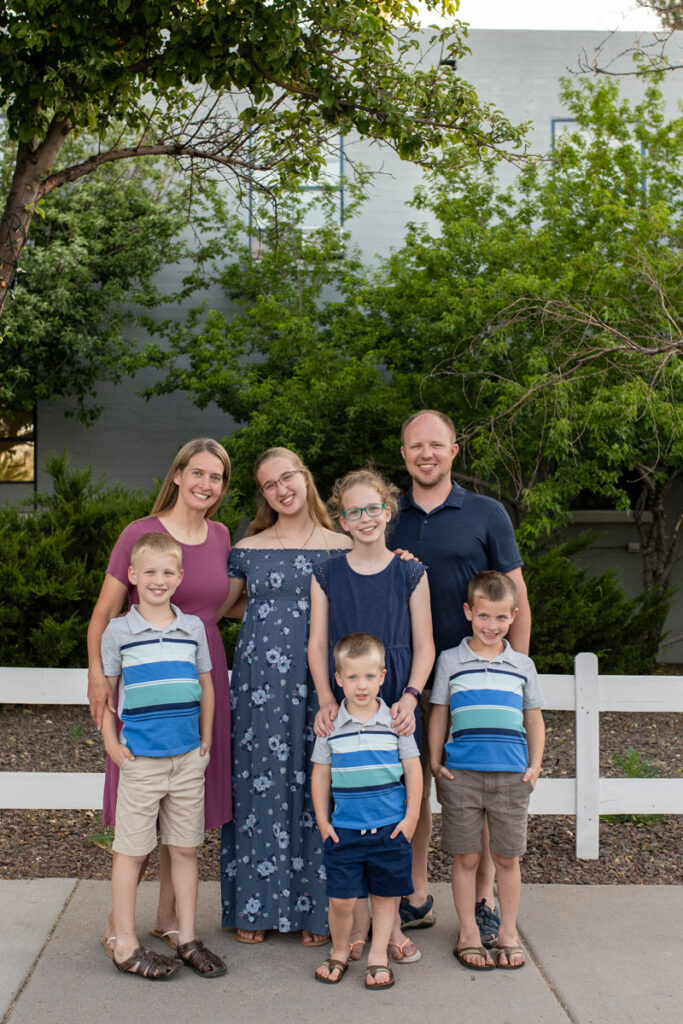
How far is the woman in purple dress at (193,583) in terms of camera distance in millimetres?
3686

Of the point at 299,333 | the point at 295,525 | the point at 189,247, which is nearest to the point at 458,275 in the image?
the point at 299,333

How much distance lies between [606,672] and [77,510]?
5436 millimetres

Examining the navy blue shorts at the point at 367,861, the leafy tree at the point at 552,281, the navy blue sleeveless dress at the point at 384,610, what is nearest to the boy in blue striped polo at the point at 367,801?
the navy blue shorts at the point at 367,861

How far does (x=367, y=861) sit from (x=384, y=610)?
879mm

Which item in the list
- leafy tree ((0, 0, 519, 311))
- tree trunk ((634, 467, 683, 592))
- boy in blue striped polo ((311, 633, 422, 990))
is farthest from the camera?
tree trunk ((634, 467, 683, 592))

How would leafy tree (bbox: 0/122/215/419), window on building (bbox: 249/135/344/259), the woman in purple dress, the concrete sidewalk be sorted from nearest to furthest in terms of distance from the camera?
the concrete sidewalk, the woman in purple dress, leafy tree (bbox: 0/122/215/419), window on building (bbox: 249/135/344/259)

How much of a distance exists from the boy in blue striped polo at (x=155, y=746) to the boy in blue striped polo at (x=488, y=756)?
35.9 inches

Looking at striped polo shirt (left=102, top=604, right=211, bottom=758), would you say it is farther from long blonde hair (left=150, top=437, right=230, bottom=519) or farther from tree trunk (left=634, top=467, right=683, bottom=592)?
tree trunk (left=634, top=467, right=683, bottom=592)

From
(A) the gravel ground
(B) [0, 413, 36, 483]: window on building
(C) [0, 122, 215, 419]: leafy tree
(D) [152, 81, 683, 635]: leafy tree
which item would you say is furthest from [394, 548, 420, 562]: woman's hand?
(B) [0, 413, 36, 483]: window on building

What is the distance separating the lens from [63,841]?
5.27 meters

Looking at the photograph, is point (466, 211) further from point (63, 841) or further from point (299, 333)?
point (63, 841)

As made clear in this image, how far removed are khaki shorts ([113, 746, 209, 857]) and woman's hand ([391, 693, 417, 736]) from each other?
729 mm

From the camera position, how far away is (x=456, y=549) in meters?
3.76

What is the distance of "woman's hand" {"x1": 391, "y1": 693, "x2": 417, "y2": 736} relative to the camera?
343 cm
